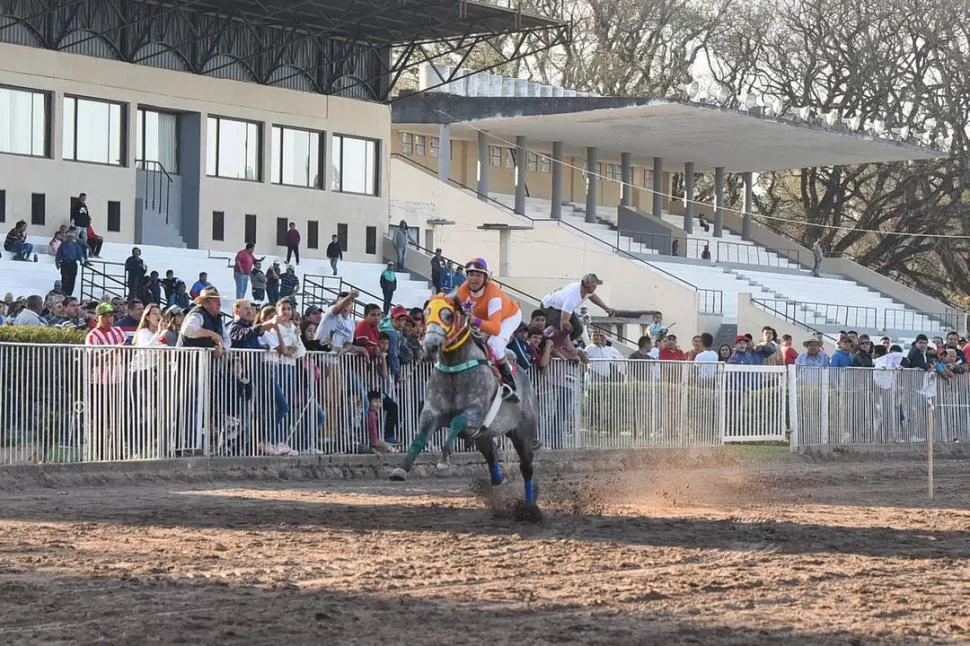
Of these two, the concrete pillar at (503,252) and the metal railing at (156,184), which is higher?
the metal railing at (156,184)

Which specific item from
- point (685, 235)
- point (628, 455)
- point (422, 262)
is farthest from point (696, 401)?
point (685, 235)

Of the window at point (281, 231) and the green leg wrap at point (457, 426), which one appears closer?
the green leg wrap at point (457, 426)

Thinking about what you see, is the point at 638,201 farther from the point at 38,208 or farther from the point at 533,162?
the point at 38,208

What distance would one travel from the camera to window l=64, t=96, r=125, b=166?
1636 inches

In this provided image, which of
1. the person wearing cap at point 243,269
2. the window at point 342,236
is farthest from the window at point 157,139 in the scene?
the person wearing cap at point 243,269

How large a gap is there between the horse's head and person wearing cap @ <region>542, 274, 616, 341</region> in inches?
149

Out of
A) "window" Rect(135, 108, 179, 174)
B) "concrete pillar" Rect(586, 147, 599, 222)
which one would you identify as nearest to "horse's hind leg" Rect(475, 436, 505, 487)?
"window" Rect(135, 108, 179, 174)

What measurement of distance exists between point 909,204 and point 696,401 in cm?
4547

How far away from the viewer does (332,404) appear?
20234 mm

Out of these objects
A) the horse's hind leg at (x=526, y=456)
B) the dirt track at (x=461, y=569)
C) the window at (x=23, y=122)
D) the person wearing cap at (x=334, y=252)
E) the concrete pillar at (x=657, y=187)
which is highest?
the concrete pillar at (x=657, y=187)

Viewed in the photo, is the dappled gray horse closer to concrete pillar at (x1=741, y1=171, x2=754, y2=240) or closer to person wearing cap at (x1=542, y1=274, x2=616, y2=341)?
person wearing cap at (x1=542, y1=274, x2=616, y2=341)

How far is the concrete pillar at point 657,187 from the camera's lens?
6344 cm

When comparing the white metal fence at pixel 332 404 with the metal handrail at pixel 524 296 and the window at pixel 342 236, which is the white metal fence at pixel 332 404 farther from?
the window at pixel 342 236

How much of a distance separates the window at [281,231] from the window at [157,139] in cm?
347
